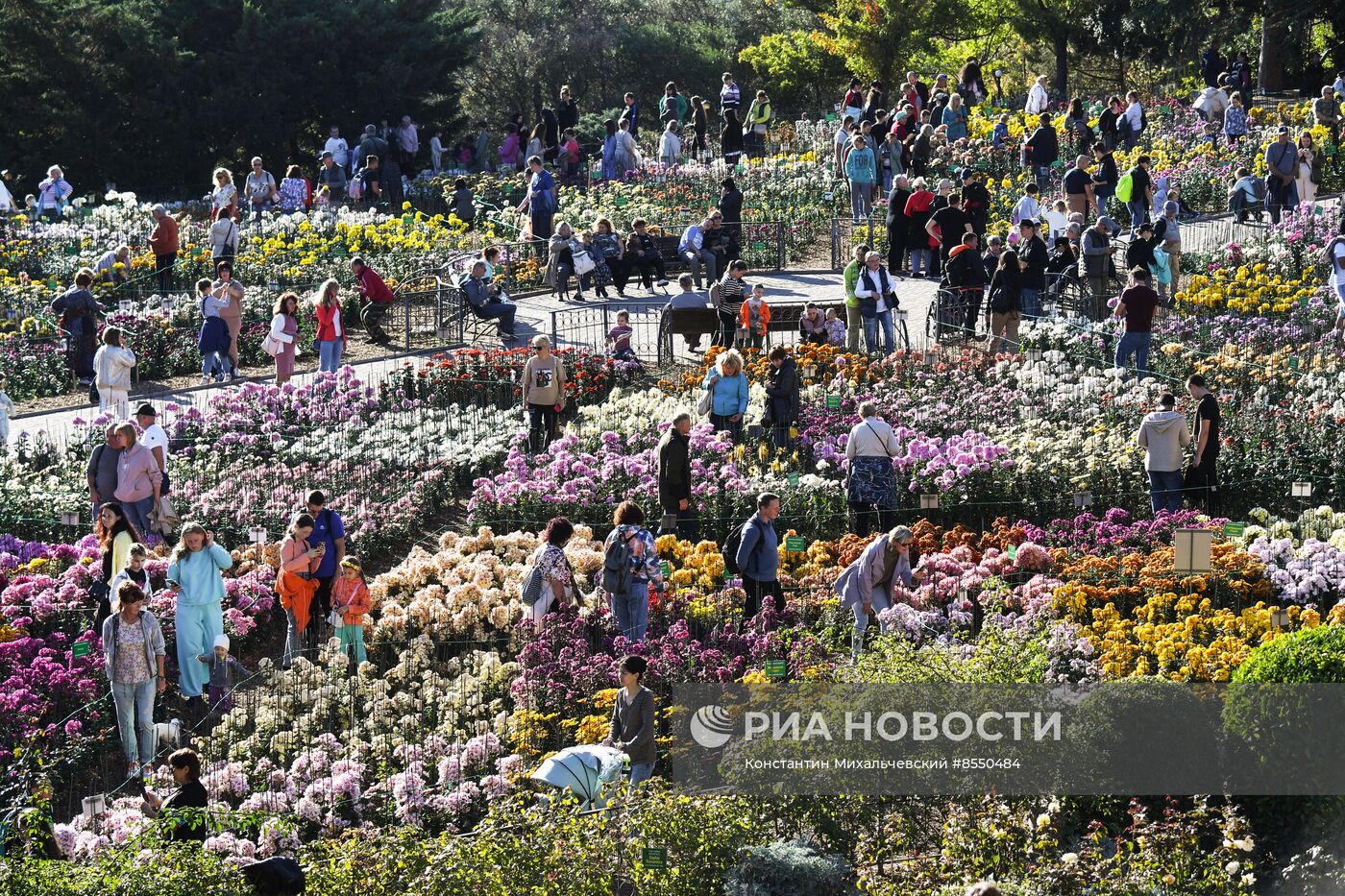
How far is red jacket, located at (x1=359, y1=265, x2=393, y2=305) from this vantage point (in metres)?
22.7

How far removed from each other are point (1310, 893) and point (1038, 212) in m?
16.9

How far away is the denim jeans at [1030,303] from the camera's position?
21531mm

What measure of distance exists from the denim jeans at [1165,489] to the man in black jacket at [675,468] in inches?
152

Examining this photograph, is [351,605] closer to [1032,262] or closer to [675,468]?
→ [675,468]

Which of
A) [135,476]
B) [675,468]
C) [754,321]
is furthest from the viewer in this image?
[754,321]

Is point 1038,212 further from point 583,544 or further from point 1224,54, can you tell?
point 1224,54

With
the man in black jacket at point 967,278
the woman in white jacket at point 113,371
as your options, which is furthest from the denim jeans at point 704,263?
the woman in white jacket at point 113,371

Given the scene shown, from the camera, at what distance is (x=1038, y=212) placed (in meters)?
25.7

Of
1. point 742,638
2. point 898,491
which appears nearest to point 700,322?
point 898,491

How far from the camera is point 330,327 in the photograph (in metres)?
20.9

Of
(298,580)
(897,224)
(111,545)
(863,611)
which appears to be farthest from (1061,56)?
(111,545)

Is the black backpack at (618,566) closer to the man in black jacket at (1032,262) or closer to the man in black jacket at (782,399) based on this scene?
the man in black jacket at (782,399)

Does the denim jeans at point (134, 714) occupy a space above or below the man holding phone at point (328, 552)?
below

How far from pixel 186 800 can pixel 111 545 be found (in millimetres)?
4415
